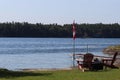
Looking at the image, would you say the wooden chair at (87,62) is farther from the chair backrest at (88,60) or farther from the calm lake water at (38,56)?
the calm lake water at (38,56)

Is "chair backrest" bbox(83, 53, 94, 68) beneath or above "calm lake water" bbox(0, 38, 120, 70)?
above

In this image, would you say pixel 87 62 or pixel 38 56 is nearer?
pixel 87 62

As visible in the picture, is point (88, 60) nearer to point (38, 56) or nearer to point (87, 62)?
point (87, 62)

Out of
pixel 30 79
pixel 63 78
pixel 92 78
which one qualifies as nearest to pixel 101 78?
pixel 92 78

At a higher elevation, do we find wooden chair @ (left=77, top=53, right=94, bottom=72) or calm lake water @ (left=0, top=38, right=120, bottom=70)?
wooden chair @ (left=77, top=53, right=94, bottom=72)

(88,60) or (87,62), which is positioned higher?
(88,60)

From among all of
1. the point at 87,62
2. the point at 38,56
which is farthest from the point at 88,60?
the point at 38,56

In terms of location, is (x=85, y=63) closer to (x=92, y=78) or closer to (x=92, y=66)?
(x=92, y=66)

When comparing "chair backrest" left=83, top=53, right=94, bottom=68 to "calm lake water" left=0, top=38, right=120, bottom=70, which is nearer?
"chair backrest" left=83, top=53, right=94, bottom=68

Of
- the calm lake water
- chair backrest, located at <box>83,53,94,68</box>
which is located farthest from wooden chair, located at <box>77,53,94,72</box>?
the calm lake water

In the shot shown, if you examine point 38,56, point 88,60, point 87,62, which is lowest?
point 38,56

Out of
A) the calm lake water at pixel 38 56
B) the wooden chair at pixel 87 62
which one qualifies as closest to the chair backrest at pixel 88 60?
the wooden chair at pixel 87 62

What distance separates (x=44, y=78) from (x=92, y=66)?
8.26 meters

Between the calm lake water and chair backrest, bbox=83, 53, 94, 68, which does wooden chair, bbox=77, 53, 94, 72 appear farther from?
the calm lake water
